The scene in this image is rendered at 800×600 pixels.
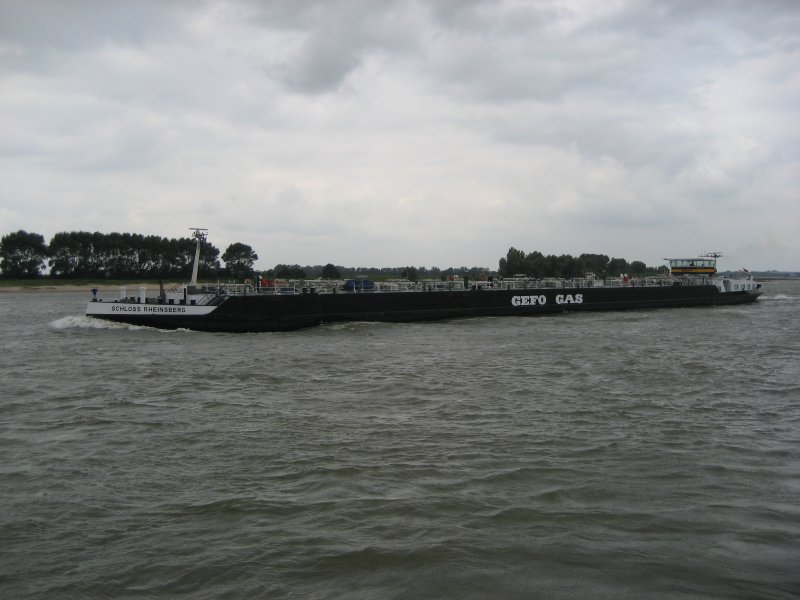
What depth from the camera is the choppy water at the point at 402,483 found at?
20.2 ft

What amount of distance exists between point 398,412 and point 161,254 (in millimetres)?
121824

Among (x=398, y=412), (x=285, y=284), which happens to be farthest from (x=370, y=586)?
(x=285, y=284)

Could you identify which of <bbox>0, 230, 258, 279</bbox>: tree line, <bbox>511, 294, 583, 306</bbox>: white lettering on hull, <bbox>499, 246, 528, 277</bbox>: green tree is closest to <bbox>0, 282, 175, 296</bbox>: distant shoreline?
<bbox>0, 230, 258, 279</bbox>: tree line

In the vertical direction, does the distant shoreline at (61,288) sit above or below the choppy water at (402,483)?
above

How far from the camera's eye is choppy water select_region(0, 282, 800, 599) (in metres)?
6.17

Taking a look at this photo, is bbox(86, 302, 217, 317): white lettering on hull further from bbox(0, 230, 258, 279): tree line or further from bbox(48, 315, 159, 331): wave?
bbox(0, 230, 258, 279): tree line

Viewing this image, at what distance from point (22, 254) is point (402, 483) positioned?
126848 mm

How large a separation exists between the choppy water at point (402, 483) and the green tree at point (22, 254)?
11002cm

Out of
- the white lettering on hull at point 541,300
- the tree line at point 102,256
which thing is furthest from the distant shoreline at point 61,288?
the white lettering on hull at point 541,300

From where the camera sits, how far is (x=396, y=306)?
1512 inches

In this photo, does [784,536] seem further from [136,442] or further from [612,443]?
[136,442]

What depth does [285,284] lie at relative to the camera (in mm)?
37562

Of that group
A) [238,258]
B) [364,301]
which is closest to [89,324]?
[364,301]

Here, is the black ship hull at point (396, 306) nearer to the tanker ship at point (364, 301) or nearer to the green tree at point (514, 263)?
the tanker ship at point (364, 301)
